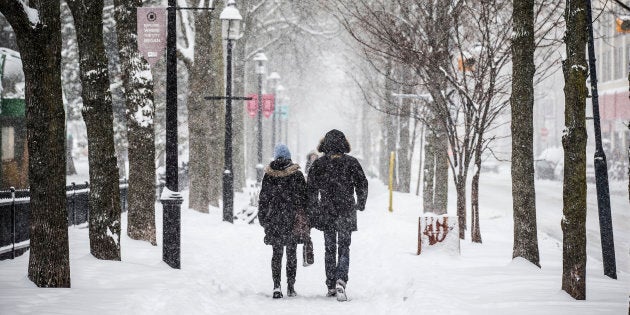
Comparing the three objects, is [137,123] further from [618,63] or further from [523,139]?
[618,63]

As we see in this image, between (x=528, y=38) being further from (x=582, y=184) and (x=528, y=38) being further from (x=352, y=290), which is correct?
(x=352, y=290)

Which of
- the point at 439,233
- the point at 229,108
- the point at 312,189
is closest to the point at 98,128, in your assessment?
the point at 312,189

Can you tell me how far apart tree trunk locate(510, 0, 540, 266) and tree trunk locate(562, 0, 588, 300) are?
2245 mm

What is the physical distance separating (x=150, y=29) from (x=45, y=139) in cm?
319

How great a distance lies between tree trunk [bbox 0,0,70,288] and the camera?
691cm

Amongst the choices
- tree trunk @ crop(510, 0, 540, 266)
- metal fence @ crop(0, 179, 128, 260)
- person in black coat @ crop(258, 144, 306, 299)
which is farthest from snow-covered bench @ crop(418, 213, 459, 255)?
metal fence @ crop(0, 179, 128, 260)

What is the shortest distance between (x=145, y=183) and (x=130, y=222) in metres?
0.74

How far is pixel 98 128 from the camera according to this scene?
912 cm

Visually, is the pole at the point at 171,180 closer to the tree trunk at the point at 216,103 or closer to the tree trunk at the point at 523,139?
the tree trunk at the point at 523,139

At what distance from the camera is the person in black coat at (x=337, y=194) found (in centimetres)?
854

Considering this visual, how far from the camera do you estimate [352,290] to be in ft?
31.2

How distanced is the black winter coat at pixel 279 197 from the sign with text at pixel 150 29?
8.74 ft

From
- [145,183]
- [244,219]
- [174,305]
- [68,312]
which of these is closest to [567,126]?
[174,305]

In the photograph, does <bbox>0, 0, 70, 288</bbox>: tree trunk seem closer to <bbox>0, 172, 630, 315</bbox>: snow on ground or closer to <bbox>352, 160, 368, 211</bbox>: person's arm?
<bbox>0, 172, 630, 315</bbox>: snow on ground
